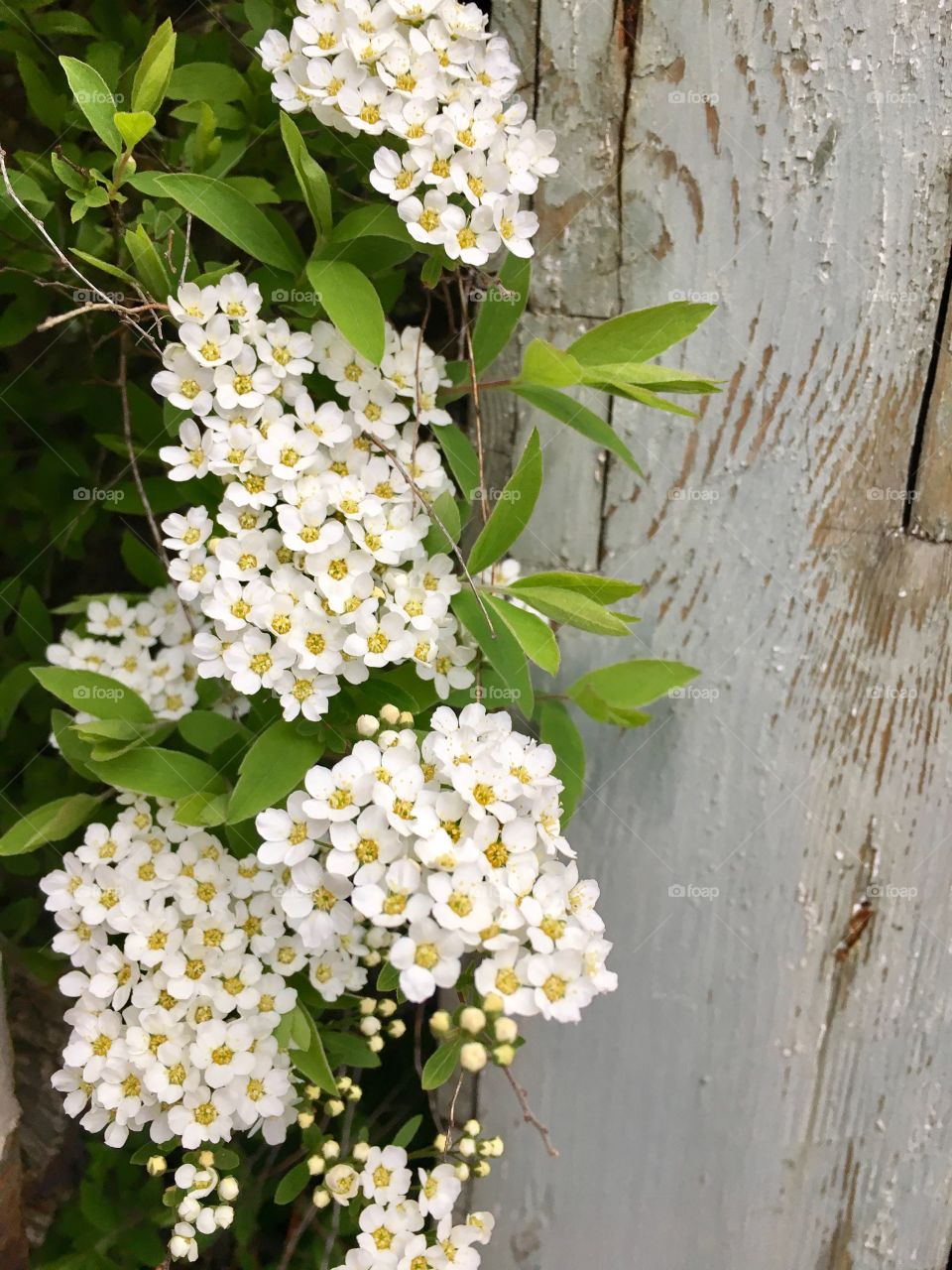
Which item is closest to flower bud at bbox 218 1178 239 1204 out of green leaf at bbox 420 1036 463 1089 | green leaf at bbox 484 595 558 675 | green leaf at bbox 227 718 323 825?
green leaf at bbox 420 1036 463 1089

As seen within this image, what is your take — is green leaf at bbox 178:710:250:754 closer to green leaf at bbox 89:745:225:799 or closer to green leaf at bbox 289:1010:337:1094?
green leaf at bbox 89:745:225:799

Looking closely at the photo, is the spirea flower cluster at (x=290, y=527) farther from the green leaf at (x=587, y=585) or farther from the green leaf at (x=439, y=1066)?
the green leaf at (x=439, y=1066)

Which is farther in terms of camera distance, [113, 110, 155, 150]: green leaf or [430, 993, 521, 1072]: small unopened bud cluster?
[113, 110, 155, 150]: green leaf

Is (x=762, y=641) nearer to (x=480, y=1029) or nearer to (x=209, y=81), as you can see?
(x=480, y=1029)

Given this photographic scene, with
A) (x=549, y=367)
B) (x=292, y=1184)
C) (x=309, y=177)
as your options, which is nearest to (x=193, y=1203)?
(x=292, y=1184)

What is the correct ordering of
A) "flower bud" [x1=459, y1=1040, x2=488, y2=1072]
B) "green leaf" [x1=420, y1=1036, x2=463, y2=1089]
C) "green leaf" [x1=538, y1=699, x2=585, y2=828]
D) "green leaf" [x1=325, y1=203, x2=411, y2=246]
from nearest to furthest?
"flower bud" [x1=459, y1=1040, x2=488, y2=1072], "green leaf" [x1=420, y1=1036, x2=463, y2=1089], "green leaf" [x1=325, y1=203, x2=411, y2=246], "green leaf" [x1=538, y1=699, x2=585, y2=828]
